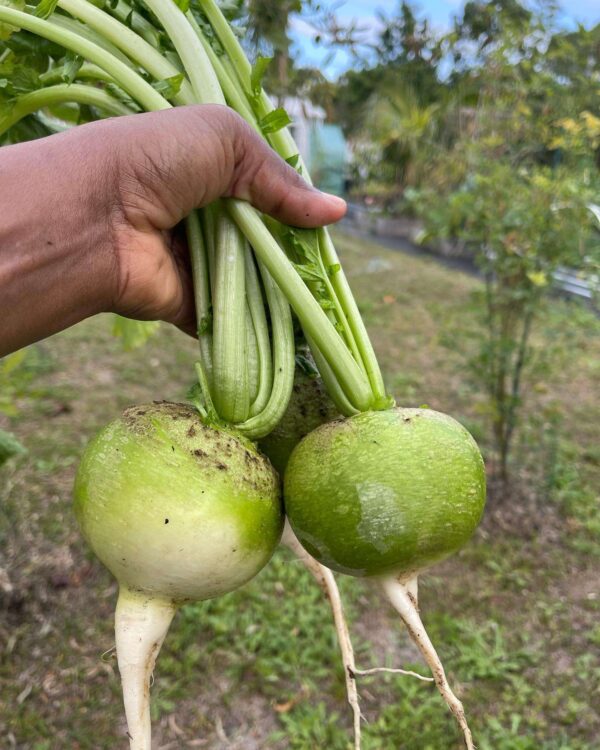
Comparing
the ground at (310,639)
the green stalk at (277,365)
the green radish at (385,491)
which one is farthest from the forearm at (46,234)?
the ground at (310,639)

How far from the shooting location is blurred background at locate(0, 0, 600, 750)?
268cm

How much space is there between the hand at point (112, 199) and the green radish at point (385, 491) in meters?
0.60

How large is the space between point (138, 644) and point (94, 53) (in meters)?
1.42

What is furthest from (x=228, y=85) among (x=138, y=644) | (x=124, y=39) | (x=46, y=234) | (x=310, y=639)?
(x=310, y=639)

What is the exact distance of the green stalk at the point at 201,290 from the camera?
158 cm

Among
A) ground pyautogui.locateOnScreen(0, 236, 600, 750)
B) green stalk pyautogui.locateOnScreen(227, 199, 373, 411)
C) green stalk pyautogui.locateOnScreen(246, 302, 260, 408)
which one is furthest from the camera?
ground pyautogui.locateOnScreen(0, 236, 600, 750)

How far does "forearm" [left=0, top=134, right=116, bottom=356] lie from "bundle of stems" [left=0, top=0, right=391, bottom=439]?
238mm

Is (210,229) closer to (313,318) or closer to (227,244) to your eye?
(227,244)

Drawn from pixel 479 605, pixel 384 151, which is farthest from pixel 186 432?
pixel 384 151

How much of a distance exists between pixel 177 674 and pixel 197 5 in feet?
8.67

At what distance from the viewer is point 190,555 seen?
53.2 inches

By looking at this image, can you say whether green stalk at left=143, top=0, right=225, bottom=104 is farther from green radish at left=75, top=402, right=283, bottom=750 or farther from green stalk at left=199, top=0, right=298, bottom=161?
green radish at left=75, top=402, right=283, bottom=750

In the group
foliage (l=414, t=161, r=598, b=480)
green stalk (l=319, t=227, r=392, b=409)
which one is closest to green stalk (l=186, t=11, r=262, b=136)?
green stalk (l=319, t=227, r=392, b=409)

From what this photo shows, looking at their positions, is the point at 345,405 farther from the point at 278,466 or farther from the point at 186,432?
the point at 186,432
